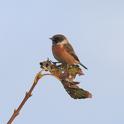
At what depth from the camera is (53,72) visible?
3844 mm

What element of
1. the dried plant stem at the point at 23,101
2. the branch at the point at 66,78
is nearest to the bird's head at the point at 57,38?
the branch at the point at 66,78

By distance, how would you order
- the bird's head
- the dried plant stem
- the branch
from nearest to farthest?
1. the dried plant stem
2. the branch
3. the bird's head

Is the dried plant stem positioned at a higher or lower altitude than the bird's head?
higher

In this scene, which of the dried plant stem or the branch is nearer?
the dried plant stem

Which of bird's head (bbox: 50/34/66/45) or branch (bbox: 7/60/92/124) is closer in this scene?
branch (bbox: 7/60/92/124)

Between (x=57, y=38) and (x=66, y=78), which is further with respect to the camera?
(x=57, y=38)

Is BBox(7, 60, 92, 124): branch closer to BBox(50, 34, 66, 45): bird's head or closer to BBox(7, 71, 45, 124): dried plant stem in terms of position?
BBox(7, 71, 45, 124): dried plant stem

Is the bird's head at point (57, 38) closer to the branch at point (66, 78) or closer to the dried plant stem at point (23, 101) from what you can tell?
the branch at point (66, 78)

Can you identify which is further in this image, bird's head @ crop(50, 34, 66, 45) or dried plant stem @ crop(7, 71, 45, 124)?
bird's head @ crop(50, 34, 66, 45)

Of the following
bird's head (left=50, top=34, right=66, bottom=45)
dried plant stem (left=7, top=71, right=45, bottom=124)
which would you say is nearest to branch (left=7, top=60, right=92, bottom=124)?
dried plant stem (left=7, top=71, right=45, bottom=124)

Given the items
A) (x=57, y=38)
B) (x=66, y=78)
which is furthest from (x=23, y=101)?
(x=57, y=38)

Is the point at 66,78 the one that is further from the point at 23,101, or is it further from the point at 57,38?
the point at 57,38

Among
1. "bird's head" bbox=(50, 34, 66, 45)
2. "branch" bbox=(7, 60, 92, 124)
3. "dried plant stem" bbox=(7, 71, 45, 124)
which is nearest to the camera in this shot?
"dried plant stem" bbox=(7, 71, 45, 124)

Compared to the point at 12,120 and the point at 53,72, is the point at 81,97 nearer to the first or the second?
the point at 53,72
